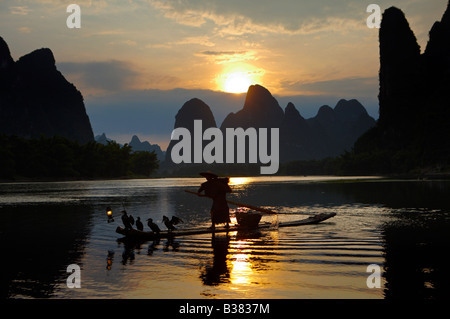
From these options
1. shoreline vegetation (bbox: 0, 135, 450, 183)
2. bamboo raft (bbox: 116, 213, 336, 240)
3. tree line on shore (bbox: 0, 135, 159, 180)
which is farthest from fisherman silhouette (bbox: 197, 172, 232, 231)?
tree line on shore (bbox: 0, 135, 159, 180)

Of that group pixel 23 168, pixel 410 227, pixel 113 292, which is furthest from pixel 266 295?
pixel 23 168

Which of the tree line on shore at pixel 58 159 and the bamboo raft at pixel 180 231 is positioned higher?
the tree line on shore at pixel 58 159

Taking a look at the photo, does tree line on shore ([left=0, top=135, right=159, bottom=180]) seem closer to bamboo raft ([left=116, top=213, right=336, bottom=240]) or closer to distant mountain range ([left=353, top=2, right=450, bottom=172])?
distant mountain range ([left=353, top=2, right=450, bottom=172])

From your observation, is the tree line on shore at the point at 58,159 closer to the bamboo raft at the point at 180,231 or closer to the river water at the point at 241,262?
the river water at the point at 241,262

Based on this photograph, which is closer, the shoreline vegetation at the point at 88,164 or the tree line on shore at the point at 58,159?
the tree line on shore at the point at 58,159

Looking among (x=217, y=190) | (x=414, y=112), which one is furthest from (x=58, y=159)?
(x=414, y=112)

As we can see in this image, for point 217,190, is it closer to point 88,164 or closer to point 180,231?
point 180,231

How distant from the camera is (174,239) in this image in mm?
20781

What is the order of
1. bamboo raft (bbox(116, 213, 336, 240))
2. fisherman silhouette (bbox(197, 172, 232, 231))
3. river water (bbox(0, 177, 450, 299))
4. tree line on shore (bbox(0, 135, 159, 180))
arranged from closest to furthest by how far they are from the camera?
river water (bbox(0, 177, 450, 299)) < fisherman silhouette (bbox(197, 172, 232, 231)) < bamboo raft (bbox(116, 213, 336, 240)) < tree line on shore (bbox(0, 135, 159, 180))

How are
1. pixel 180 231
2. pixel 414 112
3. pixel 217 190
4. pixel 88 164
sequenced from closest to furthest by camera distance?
1. pixel 217 190
2. pixel 180 231
3. pixel 88 164
4. pixel 414 112

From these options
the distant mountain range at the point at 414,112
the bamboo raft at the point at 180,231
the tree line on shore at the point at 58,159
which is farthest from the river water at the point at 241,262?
the distant mountain range at the point at 414,112

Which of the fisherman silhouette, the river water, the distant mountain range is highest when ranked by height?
the distant mountain range

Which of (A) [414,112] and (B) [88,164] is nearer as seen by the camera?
(B) [88,164]
